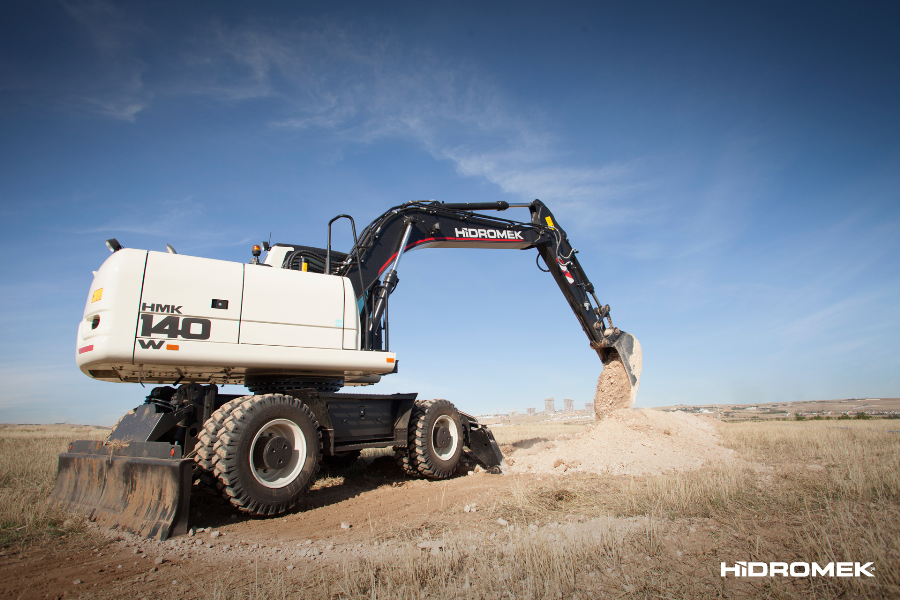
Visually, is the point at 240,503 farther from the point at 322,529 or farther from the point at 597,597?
the point at 597,597

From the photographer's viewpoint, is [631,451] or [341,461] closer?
[631,451]

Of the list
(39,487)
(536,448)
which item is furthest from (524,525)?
(536,448)

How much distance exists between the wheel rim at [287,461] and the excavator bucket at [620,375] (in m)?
8.65

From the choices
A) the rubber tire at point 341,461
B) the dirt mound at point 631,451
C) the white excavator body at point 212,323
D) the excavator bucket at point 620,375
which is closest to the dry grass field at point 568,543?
the dirt mound at point 631,451

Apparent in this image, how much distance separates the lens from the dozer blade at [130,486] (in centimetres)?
506

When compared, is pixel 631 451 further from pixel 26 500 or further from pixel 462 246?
pixel 26 500

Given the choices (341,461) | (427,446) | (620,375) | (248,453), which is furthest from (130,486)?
(620,375)

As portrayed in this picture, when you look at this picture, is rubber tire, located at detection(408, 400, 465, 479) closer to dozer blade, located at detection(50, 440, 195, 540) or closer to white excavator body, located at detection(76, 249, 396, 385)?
white excavator body, located at detection(76, 249, 396, 385)

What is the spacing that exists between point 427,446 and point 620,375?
615 centimetres

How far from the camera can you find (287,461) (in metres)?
6.31

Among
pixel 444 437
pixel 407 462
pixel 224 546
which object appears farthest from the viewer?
pixel 444 437

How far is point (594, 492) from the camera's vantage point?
6809 mm

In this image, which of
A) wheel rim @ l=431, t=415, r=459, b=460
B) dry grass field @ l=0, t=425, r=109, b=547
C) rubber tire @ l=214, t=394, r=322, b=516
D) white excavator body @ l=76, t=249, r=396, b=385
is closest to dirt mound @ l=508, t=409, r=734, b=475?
wheel rim @ l=431, t=415, r=459, b=460

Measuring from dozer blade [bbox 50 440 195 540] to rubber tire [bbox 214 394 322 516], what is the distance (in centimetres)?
43
